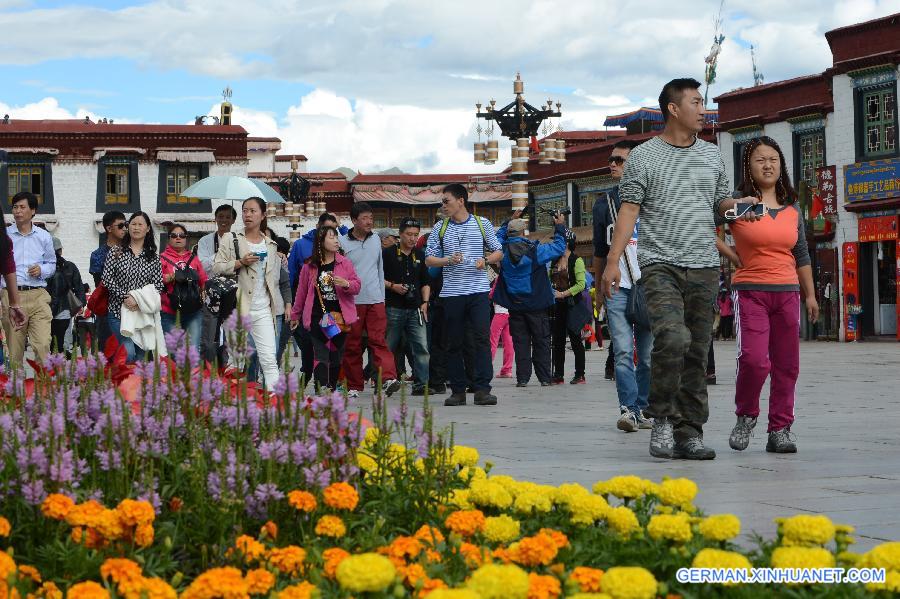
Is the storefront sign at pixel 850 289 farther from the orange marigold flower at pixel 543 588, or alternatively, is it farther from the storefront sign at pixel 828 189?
the orange marigold flower at pixel 543 588

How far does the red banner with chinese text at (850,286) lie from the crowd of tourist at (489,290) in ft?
63.9

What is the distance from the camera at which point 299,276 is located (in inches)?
537

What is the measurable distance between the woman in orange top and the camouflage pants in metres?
0.25

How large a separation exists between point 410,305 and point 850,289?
24.4m

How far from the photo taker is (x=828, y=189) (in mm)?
38312

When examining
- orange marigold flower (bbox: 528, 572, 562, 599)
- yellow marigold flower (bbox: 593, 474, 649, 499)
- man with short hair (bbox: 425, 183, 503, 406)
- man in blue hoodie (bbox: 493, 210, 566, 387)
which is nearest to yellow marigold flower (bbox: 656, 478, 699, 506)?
yellow marigold flower (bbox: 593, 474, 649, 499)

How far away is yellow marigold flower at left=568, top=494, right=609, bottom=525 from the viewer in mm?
4461

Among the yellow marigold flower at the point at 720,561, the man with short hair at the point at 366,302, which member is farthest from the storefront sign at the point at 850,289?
the yellow marigold flower at the point at 720,561

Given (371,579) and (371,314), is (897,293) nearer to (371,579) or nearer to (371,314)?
(371,314)

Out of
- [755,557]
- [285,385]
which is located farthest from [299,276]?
[755,557]

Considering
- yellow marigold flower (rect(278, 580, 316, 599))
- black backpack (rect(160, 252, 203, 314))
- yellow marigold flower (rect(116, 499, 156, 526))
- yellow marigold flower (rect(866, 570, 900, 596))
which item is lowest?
yellow marigold flower (rect(866, 570, 900, 596))

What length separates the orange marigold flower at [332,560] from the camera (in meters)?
3.74

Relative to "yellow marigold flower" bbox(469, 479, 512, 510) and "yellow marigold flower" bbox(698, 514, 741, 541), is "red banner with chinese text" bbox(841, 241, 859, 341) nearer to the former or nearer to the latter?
"yellow marigold flower" bbox(469, 479, 512, 510)

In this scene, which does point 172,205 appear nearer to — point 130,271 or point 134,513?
point 130,271
